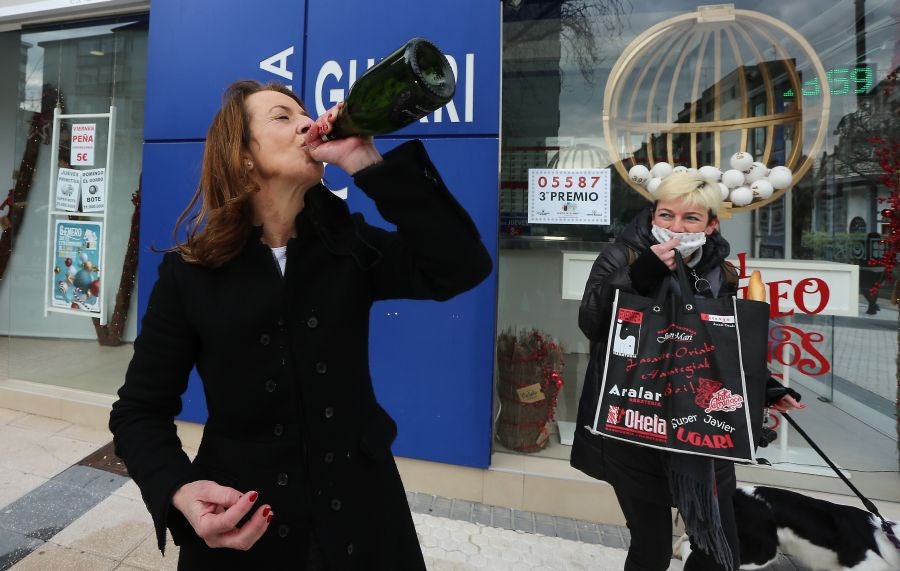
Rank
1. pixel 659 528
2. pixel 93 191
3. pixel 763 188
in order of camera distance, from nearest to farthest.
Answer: pixel 659 528, pixel 763 188, pixel 93 191

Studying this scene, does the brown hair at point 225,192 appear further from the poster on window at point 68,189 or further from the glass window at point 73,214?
the poster on window at point 68,189

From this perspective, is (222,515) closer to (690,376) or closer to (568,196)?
→ (690,376)

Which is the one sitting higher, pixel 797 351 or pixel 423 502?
pixel 797 351

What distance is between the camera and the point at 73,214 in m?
4.64

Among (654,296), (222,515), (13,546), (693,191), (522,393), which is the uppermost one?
(693,191)

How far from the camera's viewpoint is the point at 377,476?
1223mm

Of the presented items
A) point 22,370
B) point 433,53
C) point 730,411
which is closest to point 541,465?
point 730,411

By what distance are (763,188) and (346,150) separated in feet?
9.34

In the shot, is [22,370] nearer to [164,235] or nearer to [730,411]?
[164,235]

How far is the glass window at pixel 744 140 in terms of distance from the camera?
313 cm

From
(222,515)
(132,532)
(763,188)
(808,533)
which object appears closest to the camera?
(222,515)

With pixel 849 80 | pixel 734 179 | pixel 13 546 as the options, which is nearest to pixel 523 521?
pixel 734 179

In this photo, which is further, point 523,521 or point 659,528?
point 523,521

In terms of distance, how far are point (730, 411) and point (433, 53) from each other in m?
1.44
